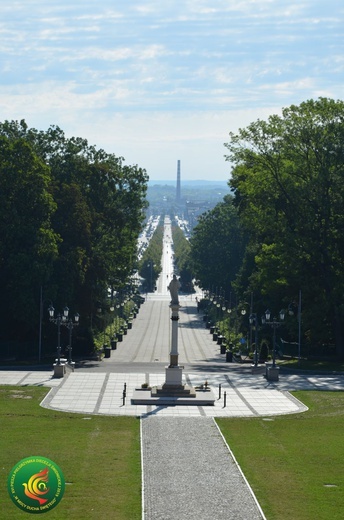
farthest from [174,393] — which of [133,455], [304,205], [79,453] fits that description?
[304,205]

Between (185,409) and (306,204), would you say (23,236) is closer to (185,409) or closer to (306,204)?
(306,204)

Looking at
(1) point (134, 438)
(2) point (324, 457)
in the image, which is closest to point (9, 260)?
(1) point (134, 438)

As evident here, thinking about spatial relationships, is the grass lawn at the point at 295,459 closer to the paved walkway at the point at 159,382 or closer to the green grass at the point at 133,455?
the green grass at the point at 133,455

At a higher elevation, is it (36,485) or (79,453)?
(36,485)

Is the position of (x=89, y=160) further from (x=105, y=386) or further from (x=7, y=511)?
(x=7, y=511)

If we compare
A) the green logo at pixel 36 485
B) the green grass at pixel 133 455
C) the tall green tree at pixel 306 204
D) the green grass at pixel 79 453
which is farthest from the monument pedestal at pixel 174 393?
the green logo at pixel 36 485
